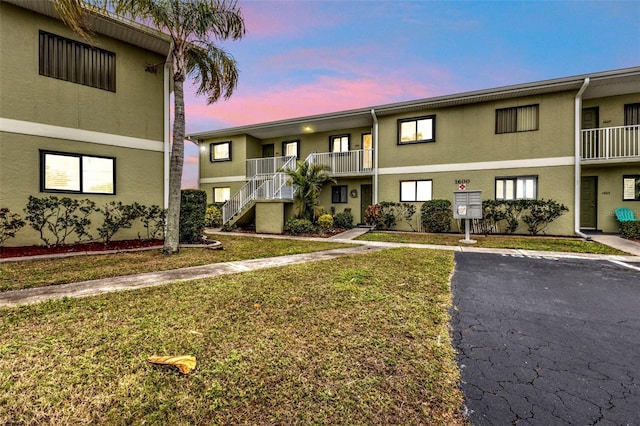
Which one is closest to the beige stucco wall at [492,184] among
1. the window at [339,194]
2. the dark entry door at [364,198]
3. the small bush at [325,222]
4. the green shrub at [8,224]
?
the dark entry door at [364,198]

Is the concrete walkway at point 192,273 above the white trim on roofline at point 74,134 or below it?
below

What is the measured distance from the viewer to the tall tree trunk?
7.39 meters

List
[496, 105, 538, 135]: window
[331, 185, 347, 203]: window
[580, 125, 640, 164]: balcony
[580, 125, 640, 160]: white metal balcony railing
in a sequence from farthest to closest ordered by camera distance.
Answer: [331, 185, 347, 203]: window
[496, 105, 538, 135]: window
[580, 125, 640, 160]: white metal balcony railing
[580, 125, 640, 164]: balcony

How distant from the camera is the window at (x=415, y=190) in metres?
14.0

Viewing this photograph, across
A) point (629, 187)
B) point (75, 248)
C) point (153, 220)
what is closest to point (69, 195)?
point (75, 248)

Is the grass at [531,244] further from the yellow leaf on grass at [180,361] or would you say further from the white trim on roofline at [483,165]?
the yellow leaf on grass at [180,361]

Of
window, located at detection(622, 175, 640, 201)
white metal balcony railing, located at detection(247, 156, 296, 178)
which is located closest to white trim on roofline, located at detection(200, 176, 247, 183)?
white metal balcony railing, located at detection(247, 156, 296, 178)

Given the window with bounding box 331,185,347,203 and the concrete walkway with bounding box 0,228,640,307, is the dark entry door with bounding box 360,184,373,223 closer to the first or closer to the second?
the window with bounding box 331,185,347,203

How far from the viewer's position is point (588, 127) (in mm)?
12547

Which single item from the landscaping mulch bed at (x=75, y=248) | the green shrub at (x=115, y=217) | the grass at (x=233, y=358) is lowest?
the grass at (x=233, y=358)

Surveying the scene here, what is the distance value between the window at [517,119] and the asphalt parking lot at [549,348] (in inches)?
353

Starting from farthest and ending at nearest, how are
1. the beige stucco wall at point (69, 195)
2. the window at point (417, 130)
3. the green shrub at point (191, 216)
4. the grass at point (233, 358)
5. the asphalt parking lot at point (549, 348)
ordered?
the window at point (417, 130) < the green shrub at point (191, 216) < the beige stucco wall at point (69, 195) < the asphalt parking lot at point (549, 348) < the grass at point (233, 358)

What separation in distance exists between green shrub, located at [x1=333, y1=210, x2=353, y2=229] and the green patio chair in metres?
11.3

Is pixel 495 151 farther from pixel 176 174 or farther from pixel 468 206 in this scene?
pixel 176 174
